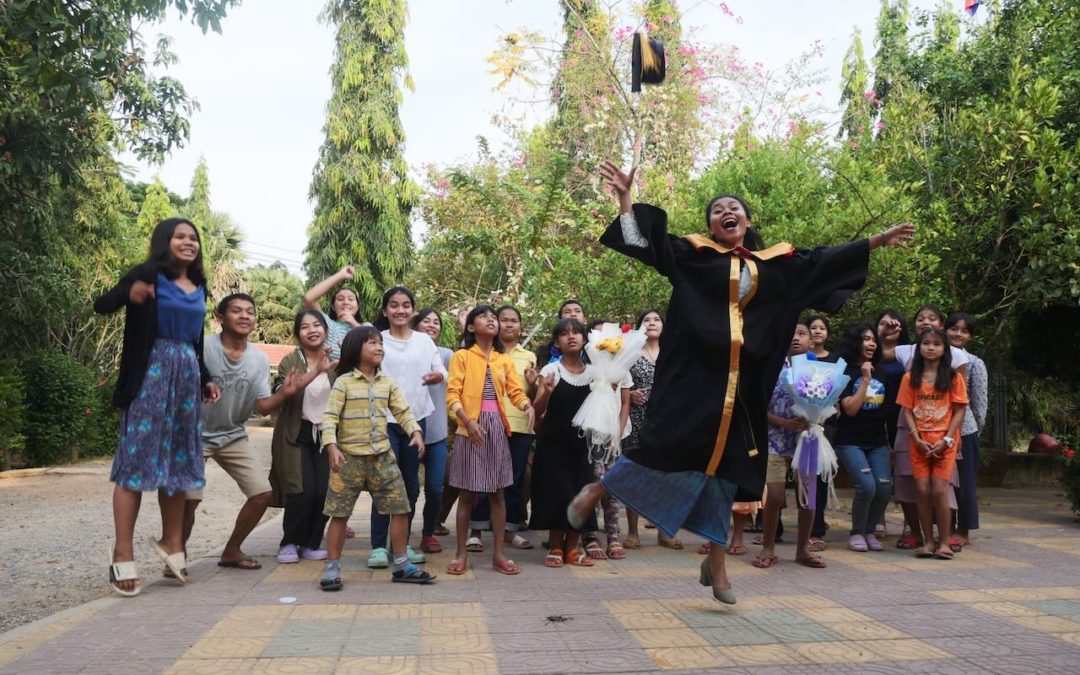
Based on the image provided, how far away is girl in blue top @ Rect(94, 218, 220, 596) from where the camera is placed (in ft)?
15.9

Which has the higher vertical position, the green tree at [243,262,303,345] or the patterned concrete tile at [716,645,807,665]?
the green tree at [243,262,303,345]

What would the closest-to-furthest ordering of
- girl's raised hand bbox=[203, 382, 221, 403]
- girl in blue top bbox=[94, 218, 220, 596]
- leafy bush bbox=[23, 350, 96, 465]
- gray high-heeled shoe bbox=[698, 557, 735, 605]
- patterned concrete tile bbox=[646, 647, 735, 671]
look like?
1. patterned concrete tile bbox=[646, 647, 735, 671]
2. gray high-heeled shoe bbox=[698, 557, 735, 605]
3. girl in blue top bbox=[94, 218, 220, 596]
4. girl's raised hand bbox=[203, 382, 221, 403]
5. leafy bush bbox=[23, 350, 96, 465]

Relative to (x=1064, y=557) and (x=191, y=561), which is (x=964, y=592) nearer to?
(x=1064, y=557)

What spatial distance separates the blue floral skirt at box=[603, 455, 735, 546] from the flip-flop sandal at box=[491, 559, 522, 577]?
129cm

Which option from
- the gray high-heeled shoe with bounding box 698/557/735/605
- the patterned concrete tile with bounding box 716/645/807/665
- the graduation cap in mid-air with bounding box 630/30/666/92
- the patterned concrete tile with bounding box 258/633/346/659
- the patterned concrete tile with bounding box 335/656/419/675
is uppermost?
the graduation cap in mid-air with bounding box 630/30/666/92

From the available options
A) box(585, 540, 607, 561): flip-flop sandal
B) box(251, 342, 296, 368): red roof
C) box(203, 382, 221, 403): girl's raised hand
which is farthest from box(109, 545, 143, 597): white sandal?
box(251, 342, 296, 368): red roof

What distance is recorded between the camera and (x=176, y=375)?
16.5 ft

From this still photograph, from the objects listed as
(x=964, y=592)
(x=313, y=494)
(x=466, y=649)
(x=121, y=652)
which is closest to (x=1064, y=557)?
(x=964, y=592)

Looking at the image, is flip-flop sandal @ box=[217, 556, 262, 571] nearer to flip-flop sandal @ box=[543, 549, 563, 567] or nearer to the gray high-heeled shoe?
flip-flop sandal @ box=[543, 549, 563, 567]

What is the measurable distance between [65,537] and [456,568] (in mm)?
4339

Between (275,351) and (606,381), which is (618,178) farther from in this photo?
(275,351)

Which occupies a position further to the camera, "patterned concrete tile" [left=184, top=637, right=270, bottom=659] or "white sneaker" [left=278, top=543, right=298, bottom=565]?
"white sneaker" [left=278, top=543, right=298, bottom=565]

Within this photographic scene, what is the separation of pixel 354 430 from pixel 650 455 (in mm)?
1840

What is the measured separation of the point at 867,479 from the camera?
656cm
